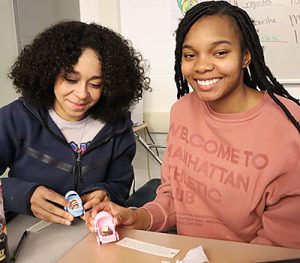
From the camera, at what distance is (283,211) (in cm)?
93

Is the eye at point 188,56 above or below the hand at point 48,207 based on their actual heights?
above

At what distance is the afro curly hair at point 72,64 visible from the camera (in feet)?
3.88

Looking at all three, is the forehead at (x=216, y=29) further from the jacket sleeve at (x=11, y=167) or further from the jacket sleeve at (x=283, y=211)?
the jacket sleeve at (x=11, y=167)

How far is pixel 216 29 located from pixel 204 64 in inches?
3.5

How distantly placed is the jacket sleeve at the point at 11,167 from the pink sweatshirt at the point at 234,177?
1.08 feet

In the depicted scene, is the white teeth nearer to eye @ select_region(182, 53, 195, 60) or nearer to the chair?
eye @ select_region(182, 53, 195, 60)

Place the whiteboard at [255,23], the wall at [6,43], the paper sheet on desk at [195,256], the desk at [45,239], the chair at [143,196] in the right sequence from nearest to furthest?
1. the paper sheet on desk at [195,256]
2. the desk at [45,239]
3. the chair at [143,196]
4. the whiteboard at [255,23]
5. the wall at [6,43]

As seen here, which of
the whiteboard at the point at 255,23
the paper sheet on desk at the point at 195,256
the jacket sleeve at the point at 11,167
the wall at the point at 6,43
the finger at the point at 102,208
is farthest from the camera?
the wall at the point at 6,43

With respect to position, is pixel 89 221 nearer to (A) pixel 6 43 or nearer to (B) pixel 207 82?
(B) pixel 207 82

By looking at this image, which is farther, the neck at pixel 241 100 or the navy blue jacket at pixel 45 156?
the navy blue jacket at pixel 45 156

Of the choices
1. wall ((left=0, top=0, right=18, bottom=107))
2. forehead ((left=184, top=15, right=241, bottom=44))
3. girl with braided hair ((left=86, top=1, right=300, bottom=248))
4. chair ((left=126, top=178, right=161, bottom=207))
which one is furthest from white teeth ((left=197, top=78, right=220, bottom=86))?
wall ((left=0, top=0, right=18, bottom=107))

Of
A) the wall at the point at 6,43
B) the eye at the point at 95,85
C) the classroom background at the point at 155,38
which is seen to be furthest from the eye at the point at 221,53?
the wall at the point at 6,43

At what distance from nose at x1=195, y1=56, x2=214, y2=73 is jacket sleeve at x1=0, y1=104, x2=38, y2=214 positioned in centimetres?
54

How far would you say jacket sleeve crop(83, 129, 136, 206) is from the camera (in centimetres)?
122
